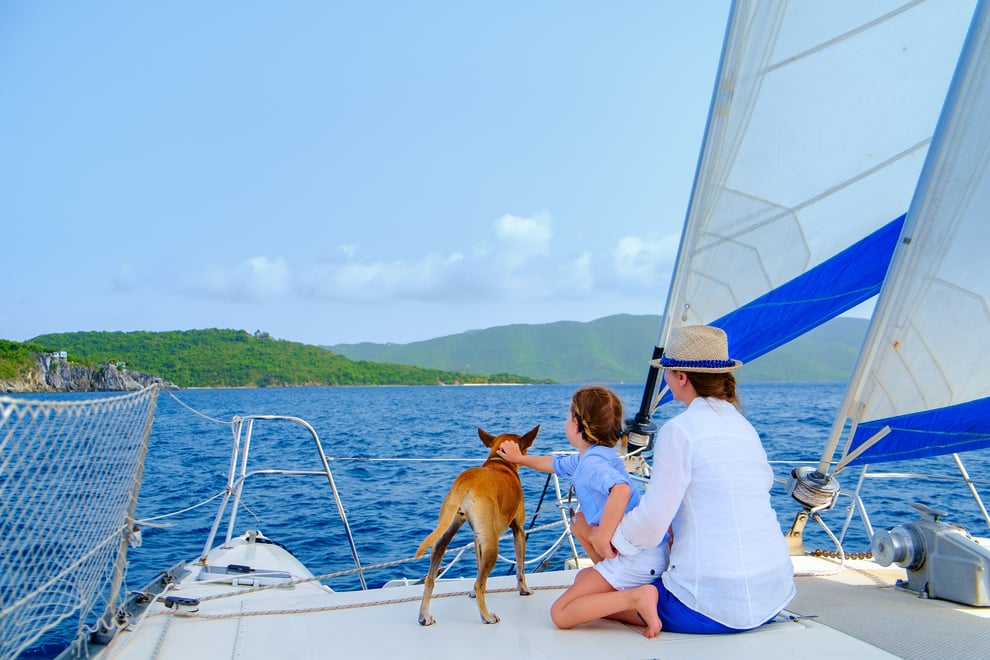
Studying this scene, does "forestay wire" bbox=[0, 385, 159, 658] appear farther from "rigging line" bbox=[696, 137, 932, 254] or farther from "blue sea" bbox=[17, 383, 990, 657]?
"rigging line" bbox=[696, 137, 932, 254]

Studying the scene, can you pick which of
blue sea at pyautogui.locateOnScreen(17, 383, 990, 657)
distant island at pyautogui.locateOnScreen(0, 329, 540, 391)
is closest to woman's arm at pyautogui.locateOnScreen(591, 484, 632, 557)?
blue sea at pyautogui.locateOnScreen(17, 383, 990, 657)

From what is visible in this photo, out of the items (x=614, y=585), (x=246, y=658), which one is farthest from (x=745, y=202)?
(x=246, y=658)

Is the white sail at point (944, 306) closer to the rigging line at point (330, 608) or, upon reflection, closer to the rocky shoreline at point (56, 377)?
the rigging line at point (330, 608)

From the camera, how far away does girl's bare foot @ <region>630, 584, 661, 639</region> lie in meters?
2.86

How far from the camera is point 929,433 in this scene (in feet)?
13.0

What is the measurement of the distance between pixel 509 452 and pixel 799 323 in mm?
3349

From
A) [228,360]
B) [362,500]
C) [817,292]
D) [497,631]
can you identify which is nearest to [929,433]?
[817,292]

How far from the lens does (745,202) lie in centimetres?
507

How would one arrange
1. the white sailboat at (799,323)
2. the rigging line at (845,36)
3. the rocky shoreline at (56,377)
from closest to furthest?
the white sailboat at (799,323), the rigging line at (845,36), the rocky shoreline at (56,377)

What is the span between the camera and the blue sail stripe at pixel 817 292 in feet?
17.8

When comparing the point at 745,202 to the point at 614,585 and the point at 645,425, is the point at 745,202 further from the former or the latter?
the point at 614,585

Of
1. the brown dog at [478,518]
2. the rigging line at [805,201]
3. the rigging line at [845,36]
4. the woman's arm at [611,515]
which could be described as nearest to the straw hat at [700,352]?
the woman's arm at [611,515]

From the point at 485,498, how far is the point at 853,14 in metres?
4.16

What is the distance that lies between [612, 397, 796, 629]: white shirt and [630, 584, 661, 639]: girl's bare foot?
0.42ft
